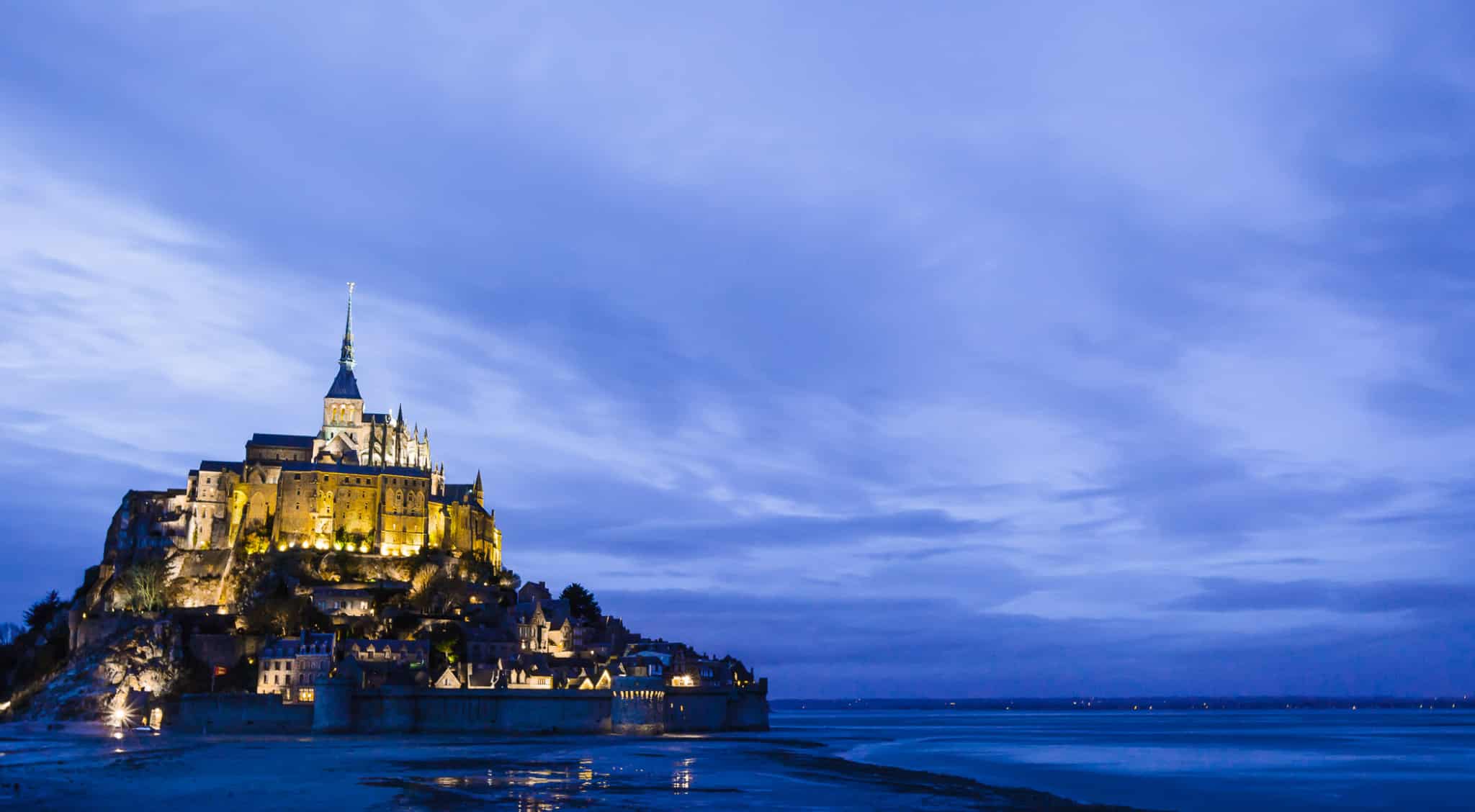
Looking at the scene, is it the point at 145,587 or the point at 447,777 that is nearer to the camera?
the point at 447,777

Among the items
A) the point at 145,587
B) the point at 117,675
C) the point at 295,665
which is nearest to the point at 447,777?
the point at 295,665

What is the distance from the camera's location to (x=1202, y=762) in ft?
257

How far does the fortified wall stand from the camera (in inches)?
3063

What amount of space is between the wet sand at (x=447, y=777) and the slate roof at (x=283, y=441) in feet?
151

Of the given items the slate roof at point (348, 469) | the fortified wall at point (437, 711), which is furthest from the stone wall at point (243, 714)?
the slate roof at point (348, 469)

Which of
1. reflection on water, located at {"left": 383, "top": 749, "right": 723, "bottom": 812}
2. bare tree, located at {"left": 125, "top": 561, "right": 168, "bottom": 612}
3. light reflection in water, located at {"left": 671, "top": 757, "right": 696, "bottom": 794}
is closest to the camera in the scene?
reflection on water, located at {"left": 383, "top": 749, "right": 723, "bottom": 812}

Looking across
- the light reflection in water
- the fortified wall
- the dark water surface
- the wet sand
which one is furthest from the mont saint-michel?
the light reflection in water

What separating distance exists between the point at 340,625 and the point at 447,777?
155 ft

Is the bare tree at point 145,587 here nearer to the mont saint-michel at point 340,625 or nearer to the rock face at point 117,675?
the mont saint-michel at point 340,625

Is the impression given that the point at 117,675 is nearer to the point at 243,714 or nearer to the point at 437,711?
the point at 243,714

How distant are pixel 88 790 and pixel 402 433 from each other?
276 feet

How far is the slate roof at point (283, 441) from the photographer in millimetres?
118188

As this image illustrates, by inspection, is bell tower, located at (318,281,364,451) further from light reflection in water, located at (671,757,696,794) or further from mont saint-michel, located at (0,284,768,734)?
light reflection in water, located at (671,757,696,794)

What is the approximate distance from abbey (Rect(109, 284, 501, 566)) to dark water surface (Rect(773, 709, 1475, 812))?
115ft
